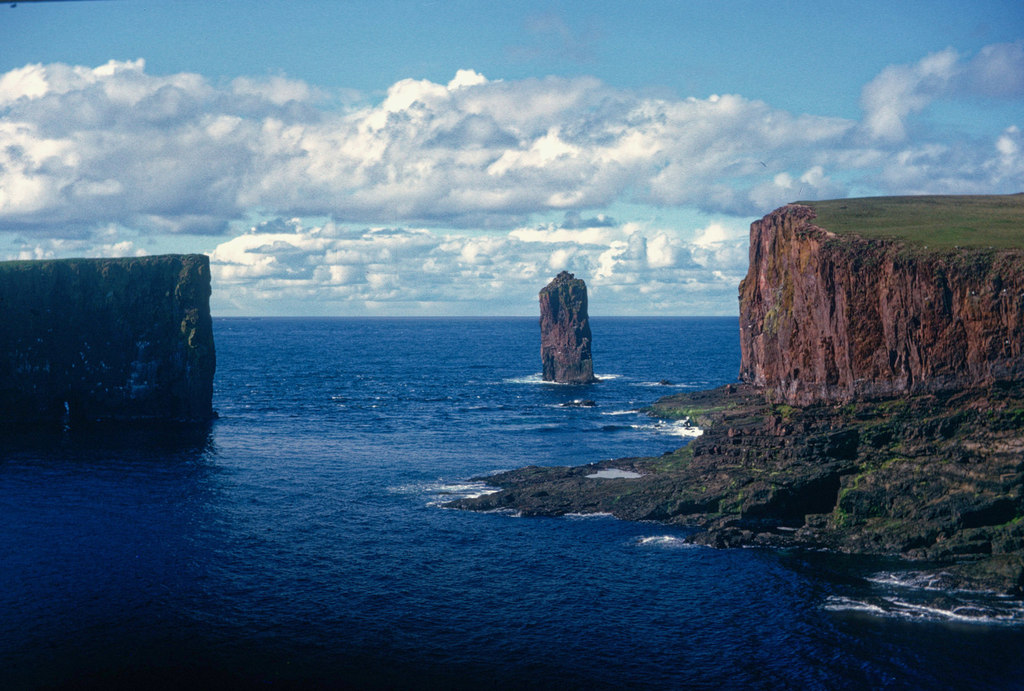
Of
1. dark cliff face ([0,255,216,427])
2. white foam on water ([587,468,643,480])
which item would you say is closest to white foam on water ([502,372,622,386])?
dark cliff face ([0,255,216,427])

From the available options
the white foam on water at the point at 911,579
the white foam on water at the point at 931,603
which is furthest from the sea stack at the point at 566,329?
the white foam on water at the point at 931,603

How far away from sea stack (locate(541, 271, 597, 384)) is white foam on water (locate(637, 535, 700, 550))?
93.8 meters

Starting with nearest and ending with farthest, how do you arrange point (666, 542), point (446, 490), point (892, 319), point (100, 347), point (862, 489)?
1. point (862, 489)
2. point (666, 542)
3. point (892, 319)
4. point (446, 490)
5. point (100, 347)

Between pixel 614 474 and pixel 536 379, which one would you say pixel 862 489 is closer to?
pixel 614 474

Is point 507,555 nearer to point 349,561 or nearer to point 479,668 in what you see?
point 349,561

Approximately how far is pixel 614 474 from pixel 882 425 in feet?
77.4

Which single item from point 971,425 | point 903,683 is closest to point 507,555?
point 903,683

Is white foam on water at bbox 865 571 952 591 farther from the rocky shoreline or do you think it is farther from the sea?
the rocky shoreline

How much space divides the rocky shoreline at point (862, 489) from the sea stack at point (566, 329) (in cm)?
8255

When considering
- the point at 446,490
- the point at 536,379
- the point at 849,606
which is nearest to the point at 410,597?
the point at 446,490

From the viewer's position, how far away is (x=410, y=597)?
152 feet

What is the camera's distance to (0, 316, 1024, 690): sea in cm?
3753

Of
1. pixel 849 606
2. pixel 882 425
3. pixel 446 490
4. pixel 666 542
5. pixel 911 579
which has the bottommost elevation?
pixel 849 606

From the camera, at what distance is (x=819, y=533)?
54969 millimetres
